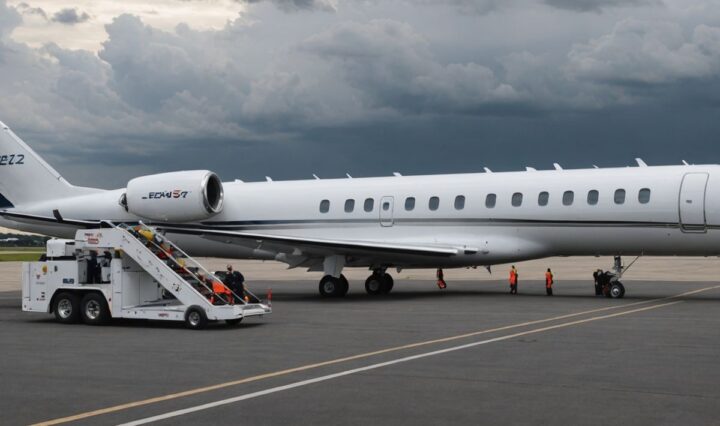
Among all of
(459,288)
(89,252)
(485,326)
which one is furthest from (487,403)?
(459,288)

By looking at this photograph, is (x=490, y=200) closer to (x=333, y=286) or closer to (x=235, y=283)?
(x=333, y=286)

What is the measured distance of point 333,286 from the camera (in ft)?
101

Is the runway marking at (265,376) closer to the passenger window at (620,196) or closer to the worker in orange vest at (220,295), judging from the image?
the worker in orange vest at (220,295)

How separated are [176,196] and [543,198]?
12.7 meters

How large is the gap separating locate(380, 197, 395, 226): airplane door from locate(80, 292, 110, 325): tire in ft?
40.7

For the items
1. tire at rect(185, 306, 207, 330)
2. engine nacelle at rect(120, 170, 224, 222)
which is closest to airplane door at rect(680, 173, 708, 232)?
tire at rect(185, 306, 207, 330)

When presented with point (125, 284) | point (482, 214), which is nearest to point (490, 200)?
point (482, 214)

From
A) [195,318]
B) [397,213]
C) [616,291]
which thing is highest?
[397,213]

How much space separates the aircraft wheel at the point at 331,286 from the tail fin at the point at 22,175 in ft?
38.3

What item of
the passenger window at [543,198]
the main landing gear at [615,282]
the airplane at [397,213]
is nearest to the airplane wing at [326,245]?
the airplane at [397,213]

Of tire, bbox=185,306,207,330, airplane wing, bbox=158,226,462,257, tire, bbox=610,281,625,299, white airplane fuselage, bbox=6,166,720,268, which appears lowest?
tire, bbox=185,306,207,330

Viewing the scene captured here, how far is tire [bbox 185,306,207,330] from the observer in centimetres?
2011

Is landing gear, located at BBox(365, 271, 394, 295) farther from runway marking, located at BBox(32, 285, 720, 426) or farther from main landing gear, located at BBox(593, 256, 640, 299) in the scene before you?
runway marking, located at BBox(32, 285, 720, 426)

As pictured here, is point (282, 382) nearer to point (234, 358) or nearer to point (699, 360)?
point (234, 358)
